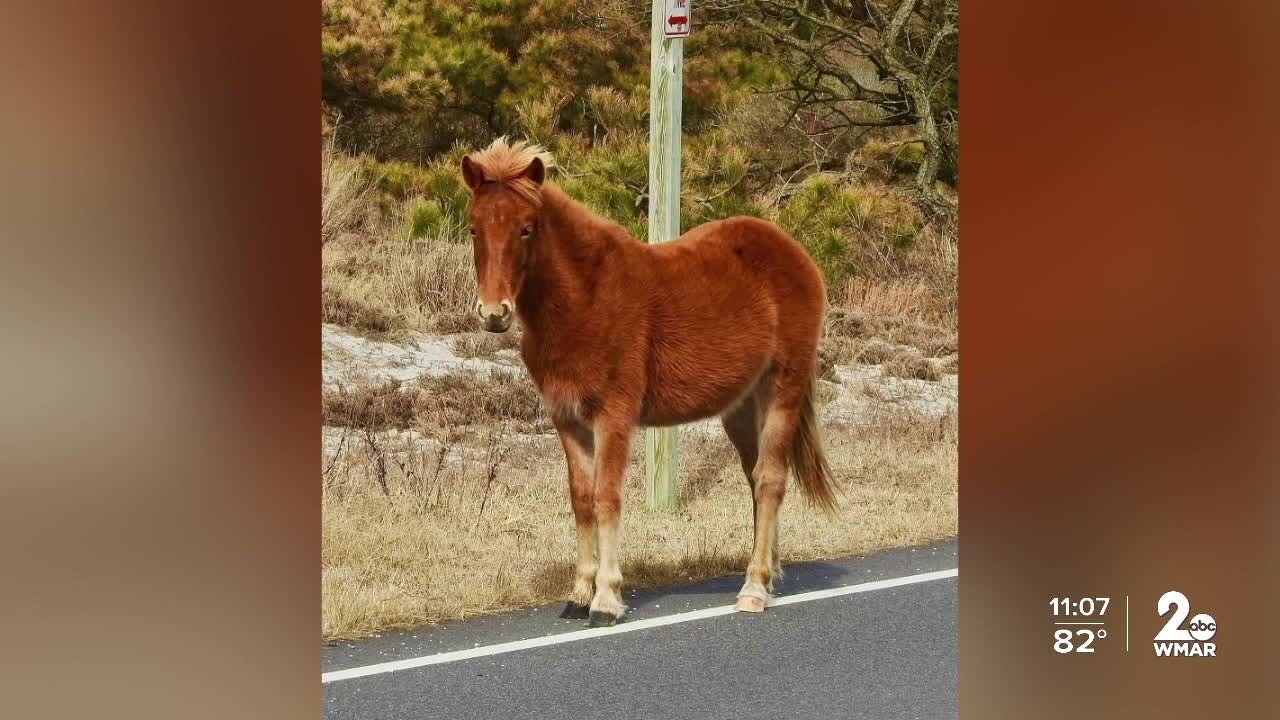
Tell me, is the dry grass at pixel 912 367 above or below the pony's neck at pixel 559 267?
below

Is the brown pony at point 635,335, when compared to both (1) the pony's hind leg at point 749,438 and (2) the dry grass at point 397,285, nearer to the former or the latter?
(1) the pony's hind leg at point 749,438

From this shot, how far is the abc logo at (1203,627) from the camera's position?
365cm

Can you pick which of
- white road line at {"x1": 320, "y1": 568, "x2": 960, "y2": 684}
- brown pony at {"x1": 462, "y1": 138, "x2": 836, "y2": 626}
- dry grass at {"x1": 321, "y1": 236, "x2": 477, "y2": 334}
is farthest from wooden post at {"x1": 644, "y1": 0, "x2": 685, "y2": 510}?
dry grass at {"x1": 321, "y1": 236, "x2": 477, "y2": 334}

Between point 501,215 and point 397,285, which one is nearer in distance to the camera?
point 501,215

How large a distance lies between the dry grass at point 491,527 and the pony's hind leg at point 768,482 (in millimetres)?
226

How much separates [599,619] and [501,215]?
153cm

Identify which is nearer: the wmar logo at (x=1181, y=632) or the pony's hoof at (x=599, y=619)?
the wmar logo at (x=1181, y=632)

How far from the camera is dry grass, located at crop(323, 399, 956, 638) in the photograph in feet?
15.5

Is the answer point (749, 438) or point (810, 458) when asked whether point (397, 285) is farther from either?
point (810, 458)

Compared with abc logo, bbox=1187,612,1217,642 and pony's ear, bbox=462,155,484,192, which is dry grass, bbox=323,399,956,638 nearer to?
pony's ear, bbox=462,155,484,192

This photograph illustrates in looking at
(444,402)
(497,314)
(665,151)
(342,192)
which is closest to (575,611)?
(497,314)

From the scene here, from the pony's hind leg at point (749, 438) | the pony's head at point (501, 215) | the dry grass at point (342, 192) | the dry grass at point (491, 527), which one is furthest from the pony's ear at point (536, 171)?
the dry grass at point (342, 192)

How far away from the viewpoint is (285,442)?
2.69 m

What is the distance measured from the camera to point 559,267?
4410mm
